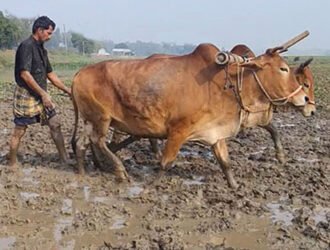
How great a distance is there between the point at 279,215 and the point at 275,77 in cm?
157

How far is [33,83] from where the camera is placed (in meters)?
6.92

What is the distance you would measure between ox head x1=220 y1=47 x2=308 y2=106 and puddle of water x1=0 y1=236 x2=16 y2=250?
3.00 metres

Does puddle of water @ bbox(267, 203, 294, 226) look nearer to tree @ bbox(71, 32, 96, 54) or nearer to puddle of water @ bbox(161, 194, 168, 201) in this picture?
puddle of water @ bbox(161, 194, 168, 201)

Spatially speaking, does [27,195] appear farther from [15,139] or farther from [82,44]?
[82,44]

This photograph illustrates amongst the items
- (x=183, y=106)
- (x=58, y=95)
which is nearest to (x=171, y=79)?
(x=183, y=106)

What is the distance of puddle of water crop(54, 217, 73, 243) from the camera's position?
496cm

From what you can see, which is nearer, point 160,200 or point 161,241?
point 161,241

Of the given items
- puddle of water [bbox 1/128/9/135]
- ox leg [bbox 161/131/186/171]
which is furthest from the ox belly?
puddle of water [bbox 1/128/9/135]

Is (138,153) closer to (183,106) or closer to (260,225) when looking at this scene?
(183,106)

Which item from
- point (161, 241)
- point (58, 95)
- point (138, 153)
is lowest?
point (58, 95)

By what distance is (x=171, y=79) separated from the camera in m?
6.55

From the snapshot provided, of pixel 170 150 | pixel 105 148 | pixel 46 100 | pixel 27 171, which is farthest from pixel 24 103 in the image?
pixel 170 150

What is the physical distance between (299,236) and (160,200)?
1596mm

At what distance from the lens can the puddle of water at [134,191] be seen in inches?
250
